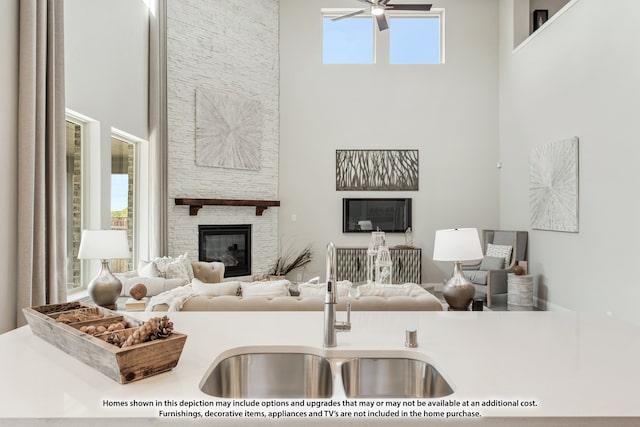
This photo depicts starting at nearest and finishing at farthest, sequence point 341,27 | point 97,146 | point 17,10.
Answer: point 17,10 → point 97,146 → point 341,27

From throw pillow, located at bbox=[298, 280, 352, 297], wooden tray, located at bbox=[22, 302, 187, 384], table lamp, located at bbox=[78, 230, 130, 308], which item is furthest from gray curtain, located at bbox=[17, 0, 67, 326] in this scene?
wooden tray, located at bbox=[22, 302, 187, 384]

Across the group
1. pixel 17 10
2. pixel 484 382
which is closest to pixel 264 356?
pixel 484 382

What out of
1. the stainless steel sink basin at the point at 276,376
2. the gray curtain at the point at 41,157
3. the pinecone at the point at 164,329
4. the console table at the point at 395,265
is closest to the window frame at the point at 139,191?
the gray curtain at the point at 41,157

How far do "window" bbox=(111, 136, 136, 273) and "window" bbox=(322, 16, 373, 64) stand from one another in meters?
3.65

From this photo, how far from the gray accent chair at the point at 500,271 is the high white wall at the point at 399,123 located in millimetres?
937

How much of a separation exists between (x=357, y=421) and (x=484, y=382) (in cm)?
38

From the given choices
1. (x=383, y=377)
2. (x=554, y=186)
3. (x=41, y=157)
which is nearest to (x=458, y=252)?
(x=383, y=377)

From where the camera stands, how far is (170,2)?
6383mm

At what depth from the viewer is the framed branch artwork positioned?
745 cm

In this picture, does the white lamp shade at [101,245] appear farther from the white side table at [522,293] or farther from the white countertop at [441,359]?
the white side table at [522,293]

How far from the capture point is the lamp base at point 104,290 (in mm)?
2721

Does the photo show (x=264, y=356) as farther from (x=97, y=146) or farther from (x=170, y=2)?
(x=170, y=2)

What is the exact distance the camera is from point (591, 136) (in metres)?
4.84

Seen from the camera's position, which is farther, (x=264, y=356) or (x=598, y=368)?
(x=264, y=356)
